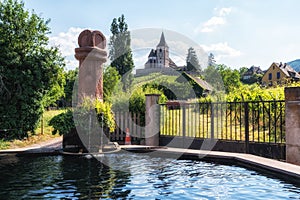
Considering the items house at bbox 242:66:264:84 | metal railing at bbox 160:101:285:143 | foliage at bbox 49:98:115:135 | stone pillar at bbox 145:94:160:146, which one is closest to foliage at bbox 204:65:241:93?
house at bbox 242:66:264:84

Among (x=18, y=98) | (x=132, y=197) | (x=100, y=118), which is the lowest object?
(x=132, y=197)

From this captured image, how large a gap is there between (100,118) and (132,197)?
16.1ft

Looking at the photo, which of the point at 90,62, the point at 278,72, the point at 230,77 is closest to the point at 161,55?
the point at 90,62

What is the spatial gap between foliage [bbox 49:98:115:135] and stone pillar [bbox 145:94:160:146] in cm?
211

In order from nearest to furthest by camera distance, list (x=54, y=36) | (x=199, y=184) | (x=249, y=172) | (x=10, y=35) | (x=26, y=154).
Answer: (x=199, y=184) → (x=249, y=172) → (x=26, y=154) → (x=10, y=35) → (x=54, y=36)

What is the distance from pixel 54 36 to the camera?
13625 mm

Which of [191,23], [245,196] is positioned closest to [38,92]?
[191,23]

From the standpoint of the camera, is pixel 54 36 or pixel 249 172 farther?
pixel 54 36

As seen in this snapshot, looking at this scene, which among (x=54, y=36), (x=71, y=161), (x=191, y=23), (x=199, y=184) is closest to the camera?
(x=199, y=184)

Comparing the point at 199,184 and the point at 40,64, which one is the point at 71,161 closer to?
the point at 199,184

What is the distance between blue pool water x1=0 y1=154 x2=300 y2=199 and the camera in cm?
480

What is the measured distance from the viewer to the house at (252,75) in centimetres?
8993

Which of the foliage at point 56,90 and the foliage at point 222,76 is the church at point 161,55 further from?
the foliage at point 222,76

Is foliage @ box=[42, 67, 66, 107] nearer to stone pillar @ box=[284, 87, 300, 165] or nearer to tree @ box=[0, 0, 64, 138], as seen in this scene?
tree @ box=[0, 0, 64, 138]
